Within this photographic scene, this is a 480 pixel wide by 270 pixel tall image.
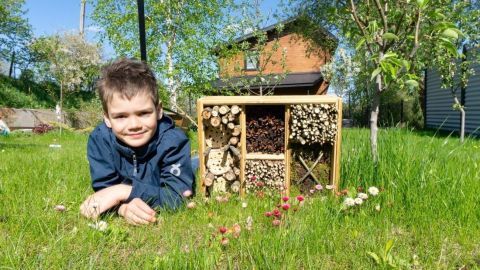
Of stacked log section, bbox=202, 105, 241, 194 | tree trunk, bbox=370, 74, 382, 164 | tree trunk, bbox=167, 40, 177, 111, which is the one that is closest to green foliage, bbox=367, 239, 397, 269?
tree trunk, bbox=370, 74, 382, 164

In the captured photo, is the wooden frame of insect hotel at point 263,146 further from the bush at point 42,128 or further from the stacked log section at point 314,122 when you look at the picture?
the bush at point 42,128

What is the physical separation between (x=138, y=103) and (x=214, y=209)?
943 mm

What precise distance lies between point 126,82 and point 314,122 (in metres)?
1.51

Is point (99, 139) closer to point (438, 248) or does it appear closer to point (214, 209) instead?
point (214, 209)

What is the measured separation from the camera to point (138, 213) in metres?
2.55

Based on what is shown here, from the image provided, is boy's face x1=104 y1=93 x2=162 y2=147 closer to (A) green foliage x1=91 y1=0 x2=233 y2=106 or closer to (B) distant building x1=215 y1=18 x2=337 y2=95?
(A) green foliage x1=91 y1=0 x2=233 y2=106

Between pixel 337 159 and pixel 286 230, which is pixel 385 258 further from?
pixel 337 159

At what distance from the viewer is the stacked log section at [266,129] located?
345 cm

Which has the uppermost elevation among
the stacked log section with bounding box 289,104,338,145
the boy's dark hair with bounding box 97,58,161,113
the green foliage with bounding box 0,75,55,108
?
the green foliage with bounding box 0,75,55,108

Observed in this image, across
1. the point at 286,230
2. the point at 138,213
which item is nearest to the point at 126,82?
the point at 138,213

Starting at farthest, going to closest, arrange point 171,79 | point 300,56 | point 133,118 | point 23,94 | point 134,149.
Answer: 1. point 300,56
2. point 23,94
3. point 171,79
4. point 134,149
5. point 133,118

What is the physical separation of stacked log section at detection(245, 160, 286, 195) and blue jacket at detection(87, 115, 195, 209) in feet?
2.03

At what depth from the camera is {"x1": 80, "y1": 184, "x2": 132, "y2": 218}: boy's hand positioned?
2598 mm

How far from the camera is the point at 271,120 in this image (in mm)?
3441
